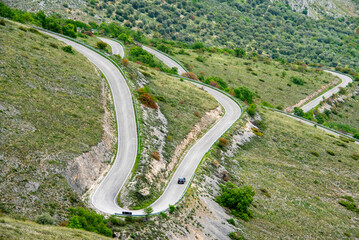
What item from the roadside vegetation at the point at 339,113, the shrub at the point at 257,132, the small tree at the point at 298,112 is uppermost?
the roadside vegetation at the point at 339,113

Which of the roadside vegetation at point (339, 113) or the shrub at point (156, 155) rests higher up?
the roadside vegetation at point (339, 113)

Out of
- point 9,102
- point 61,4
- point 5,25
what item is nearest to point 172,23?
point 61,4

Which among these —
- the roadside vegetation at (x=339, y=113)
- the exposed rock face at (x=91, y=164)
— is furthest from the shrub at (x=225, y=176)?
the roadside vegetation at (x=339, y=113)

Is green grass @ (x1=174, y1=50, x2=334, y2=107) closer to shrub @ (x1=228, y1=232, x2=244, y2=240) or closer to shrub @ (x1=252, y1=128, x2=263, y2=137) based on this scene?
shrub @ (x1=252, y1=128, x2=263, y2=137)

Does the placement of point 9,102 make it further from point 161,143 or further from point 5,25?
point 5,25

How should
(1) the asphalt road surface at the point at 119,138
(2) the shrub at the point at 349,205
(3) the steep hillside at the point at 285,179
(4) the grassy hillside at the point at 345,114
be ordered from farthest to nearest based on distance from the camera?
(4) the grassy hillside at the point at 345,114, (2) the shrub at the point at 349,205, (3) the steep hillside at the point at 285,179, (1) the asphalt road surface at the point at 119,138

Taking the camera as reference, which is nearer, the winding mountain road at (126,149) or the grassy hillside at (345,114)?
the winding mountain road at (126,149)

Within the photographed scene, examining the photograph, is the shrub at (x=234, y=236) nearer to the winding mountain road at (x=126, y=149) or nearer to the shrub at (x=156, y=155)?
the winding mountain road at (x=126, y=149)
